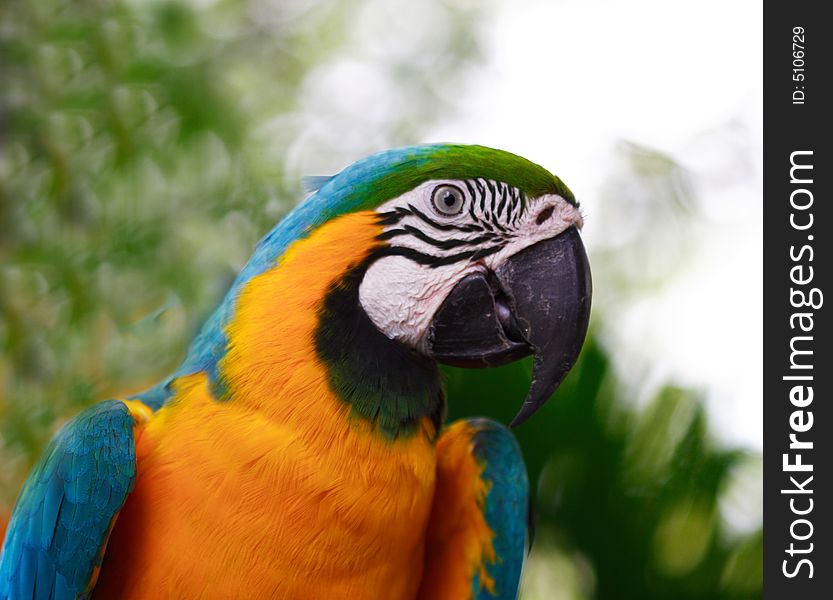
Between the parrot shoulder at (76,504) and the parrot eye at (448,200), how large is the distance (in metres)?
0.66

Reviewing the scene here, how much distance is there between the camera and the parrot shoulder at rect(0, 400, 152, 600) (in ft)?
4.18

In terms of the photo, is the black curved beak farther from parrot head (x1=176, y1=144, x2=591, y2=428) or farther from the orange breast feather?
the orange breast feather

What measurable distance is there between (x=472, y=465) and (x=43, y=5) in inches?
166

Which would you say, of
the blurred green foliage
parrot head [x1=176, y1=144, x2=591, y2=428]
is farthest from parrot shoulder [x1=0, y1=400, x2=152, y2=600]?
the blurred green foliage

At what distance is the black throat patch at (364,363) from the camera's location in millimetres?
1313

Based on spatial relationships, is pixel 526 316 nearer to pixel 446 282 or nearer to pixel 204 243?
pixel 446 282

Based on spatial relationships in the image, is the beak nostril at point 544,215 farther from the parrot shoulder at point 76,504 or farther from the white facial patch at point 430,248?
the parrot shoulder at point 76,504

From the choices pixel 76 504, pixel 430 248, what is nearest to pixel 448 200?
pixel 430 248

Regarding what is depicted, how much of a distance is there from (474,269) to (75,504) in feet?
2.54

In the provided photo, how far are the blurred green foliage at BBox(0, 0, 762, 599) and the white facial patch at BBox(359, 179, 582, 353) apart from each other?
735 millimetres

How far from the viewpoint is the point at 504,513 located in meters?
1.63

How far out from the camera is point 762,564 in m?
2.18

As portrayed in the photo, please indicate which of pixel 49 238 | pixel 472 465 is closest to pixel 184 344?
pixel 472 465

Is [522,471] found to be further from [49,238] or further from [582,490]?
[49,238]
